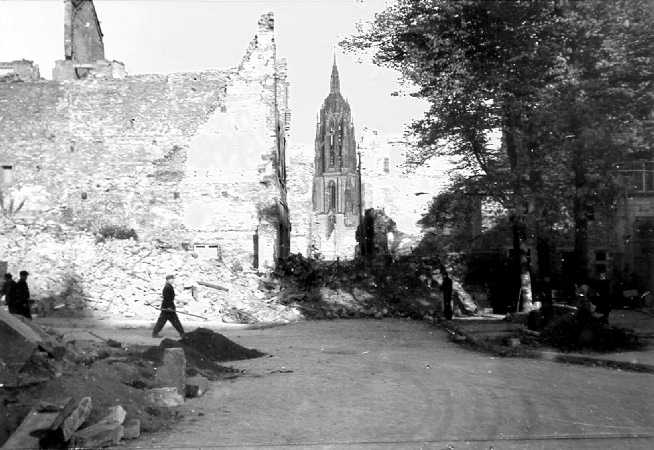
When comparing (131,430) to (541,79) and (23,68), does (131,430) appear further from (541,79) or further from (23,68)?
(23,68)

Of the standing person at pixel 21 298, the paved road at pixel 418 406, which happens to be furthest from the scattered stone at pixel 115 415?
the standing person at pixel 21 298

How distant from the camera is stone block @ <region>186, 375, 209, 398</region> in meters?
8.90

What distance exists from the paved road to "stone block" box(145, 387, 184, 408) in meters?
0.18

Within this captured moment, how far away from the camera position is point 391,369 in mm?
11375

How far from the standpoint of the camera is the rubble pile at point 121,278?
76.7ft

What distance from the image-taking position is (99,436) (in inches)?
246

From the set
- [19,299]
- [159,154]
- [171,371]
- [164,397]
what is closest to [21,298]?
[19,299]

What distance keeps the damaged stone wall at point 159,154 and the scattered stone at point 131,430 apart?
23727 millimetres

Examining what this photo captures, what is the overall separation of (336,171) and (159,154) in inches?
2928

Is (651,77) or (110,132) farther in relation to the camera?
(110,132)

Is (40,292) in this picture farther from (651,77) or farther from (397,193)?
(397,193)

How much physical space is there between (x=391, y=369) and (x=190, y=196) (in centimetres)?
2132

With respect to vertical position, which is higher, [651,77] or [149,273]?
[651,77]

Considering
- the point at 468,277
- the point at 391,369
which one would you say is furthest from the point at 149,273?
the point at 391,369
